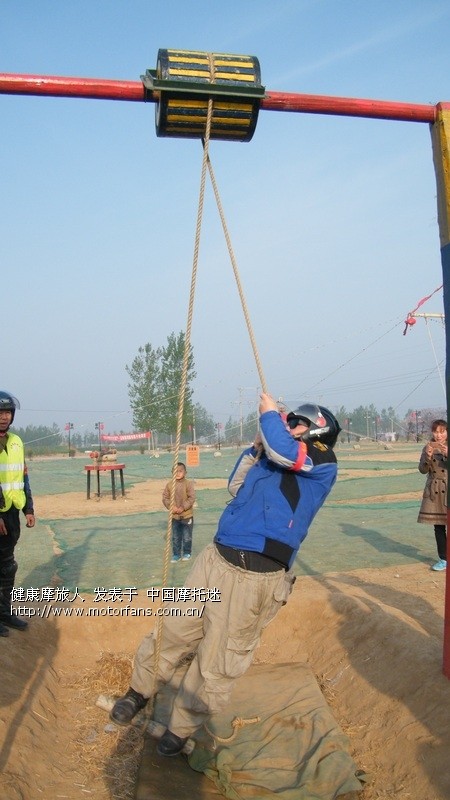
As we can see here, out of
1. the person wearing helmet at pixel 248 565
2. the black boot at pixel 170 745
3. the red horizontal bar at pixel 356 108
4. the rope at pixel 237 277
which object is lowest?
the black boot at pixel 170 745

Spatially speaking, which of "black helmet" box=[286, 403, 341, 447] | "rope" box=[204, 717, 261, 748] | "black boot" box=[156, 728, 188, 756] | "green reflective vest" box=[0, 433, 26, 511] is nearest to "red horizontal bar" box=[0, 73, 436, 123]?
"black helmet" box=[286, 403, 341, 447]

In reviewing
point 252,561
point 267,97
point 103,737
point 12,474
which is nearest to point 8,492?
point 12,474

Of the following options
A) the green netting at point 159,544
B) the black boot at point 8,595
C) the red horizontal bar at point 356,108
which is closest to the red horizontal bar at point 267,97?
the red horizontal bar at point 356,108

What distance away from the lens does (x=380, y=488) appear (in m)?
19.0

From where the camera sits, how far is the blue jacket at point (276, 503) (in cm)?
412

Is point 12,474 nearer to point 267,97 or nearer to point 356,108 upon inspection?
point 267,97

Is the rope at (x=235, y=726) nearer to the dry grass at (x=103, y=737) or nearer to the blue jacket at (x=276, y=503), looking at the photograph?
the dry grass at (x=103, y=737)

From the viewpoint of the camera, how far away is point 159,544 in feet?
36.4

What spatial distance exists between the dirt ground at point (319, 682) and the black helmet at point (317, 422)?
204 cm

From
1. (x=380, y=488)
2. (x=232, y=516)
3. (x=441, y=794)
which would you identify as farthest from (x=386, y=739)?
(x=380, y=488)

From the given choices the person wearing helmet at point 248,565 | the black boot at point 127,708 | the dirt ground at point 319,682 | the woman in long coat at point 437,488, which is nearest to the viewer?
the person wearing helmet at point 248,565

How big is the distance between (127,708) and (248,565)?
56.3 inches

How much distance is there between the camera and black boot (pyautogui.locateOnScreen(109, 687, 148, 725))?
14.9ft

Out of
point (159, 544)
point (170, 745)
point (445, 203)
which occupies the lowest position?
point (170, 745)
